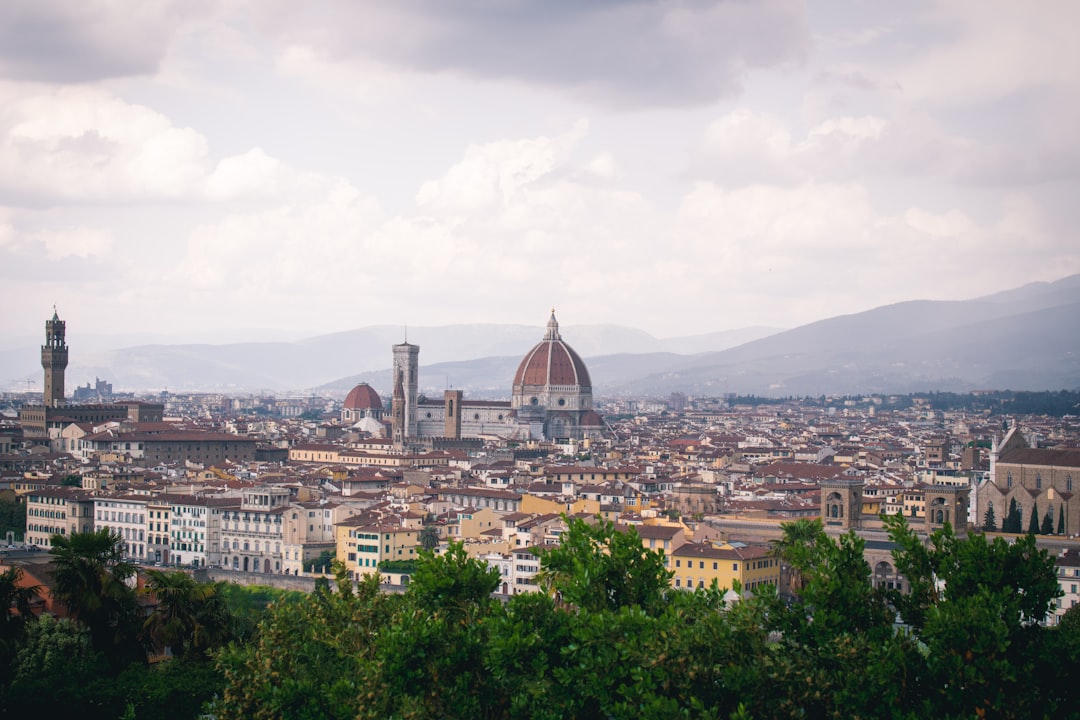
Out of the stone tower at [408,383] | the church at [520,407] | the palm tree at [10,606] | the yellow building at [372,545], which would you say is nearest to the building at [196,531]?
the yellow building at [372,545]

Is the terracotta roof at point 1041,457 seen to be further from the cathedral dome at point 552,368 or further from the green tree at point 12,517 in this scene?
the cathedral dome at point 552,368

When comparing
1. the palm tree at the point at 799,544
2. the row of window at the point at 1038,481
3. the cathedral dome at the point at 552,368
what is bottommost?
the row of window at the point at 1038,481

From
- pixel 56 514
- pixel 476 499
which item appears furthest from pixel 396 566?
pixel 56 514

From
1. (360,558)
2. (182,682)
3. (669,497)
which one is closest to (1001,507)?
(669,497)

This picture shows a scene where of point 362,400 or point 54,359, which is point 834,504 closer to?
point 54,359

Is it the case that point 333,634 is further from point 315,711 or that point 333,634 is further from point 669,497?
point 669,497
